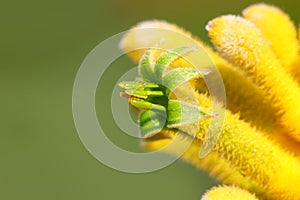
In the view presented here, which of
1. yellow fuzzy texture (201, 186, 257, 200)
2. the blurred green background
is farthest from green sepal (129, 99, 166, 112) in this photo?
the blurred green background

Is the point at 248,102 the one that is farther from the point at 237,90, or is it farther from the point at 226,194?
the point at 226,194

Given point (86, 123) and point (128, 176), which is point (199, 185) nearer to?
point (128, 176)

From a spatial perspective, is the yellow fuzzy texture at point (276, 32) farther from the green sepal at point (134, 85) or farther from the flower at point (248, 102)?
the green sepal at point (134, 85)

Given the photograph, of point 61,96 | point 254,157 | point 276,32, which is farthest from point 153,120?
point 61,96

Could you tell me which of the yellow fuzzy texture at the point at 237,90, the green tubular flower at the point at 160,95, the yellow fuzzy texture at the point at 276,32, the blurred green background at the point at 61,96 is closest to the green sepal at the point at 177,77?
the green tubular flower at the point at 160,95

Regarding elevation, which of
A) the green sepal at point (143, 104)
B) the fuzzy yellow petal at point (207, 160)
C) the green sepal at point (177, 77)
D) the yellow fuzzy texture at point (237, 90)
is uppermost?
the yellow fuzzy texture at point (237, 90)

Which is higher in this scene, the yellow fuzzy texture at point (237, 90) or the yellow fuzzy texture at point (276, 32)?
the yellow fuzzy texture at point (276, 32)
